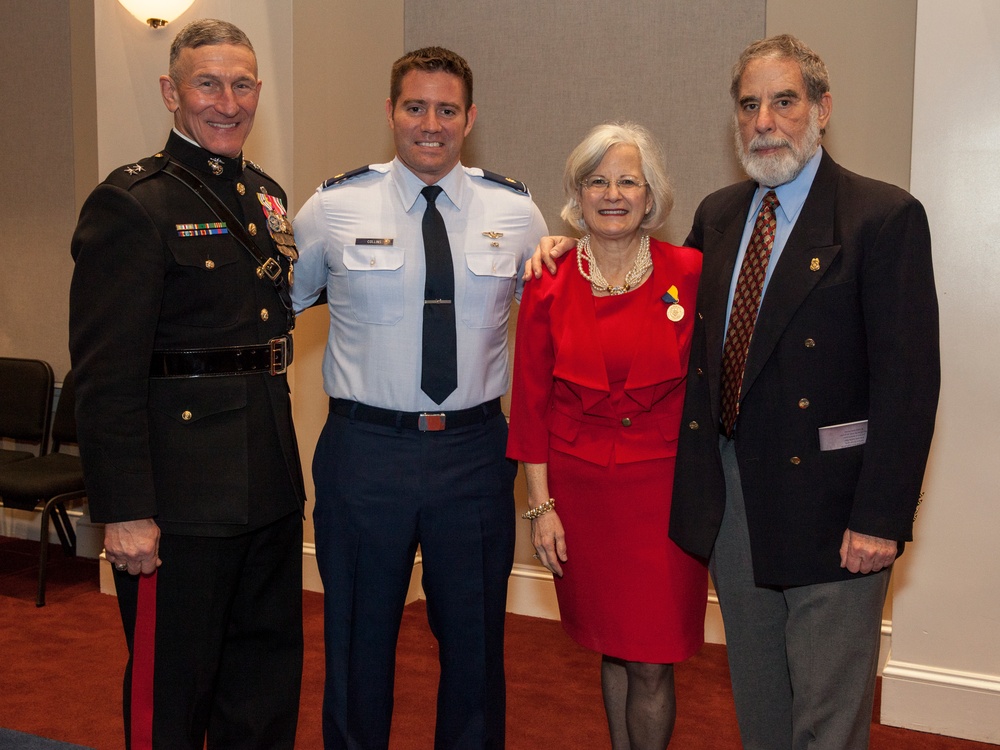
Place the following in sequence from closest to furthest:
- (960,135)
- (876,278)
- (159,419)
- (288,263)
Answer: (876,278), (159,419), (288,263), (960,135)

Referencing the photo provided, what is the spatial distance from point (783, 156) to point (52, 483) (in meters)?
3.81

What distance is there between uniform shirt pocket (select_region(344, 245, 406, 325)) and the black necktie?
0.24ft

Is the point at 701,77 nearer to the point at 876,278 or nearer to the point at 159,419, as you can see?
the point at 876,278

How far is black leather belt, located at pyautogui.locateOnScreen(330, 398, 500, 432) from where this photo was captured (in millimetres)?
2350

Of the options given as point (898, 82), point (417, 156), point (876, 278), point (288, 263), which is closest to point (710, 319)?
point (876, 278)

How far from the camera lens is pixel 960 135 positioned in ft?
9.84

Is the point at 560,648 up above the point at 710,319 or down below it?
below

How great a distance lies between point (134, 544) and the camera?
6.70 feet

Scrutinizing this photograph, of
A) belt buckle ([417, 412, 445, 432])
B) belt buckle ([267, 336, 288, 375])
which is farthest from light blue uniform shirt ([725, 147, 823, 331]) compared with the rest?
belt buckle ([267, 336, 288, 375])

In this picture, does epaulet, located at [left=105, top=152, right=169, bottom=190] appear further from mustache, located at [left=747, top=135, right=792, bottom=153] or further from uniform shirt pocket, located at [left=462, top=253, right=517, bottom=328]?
mustache, located at [left=747, top=135, right=792, bottom=153]

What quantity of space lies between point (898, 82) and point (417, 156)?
1977mm

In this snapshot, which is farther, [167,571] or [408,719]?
[408,719]

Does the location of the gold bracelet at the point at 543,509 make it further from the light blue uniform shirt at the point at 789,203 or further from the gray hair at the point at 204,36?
the gray hair at the point at 204,36

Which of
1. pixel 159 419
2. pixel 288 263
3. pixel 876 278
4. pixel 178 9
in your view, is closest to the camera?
pixel 876 278
